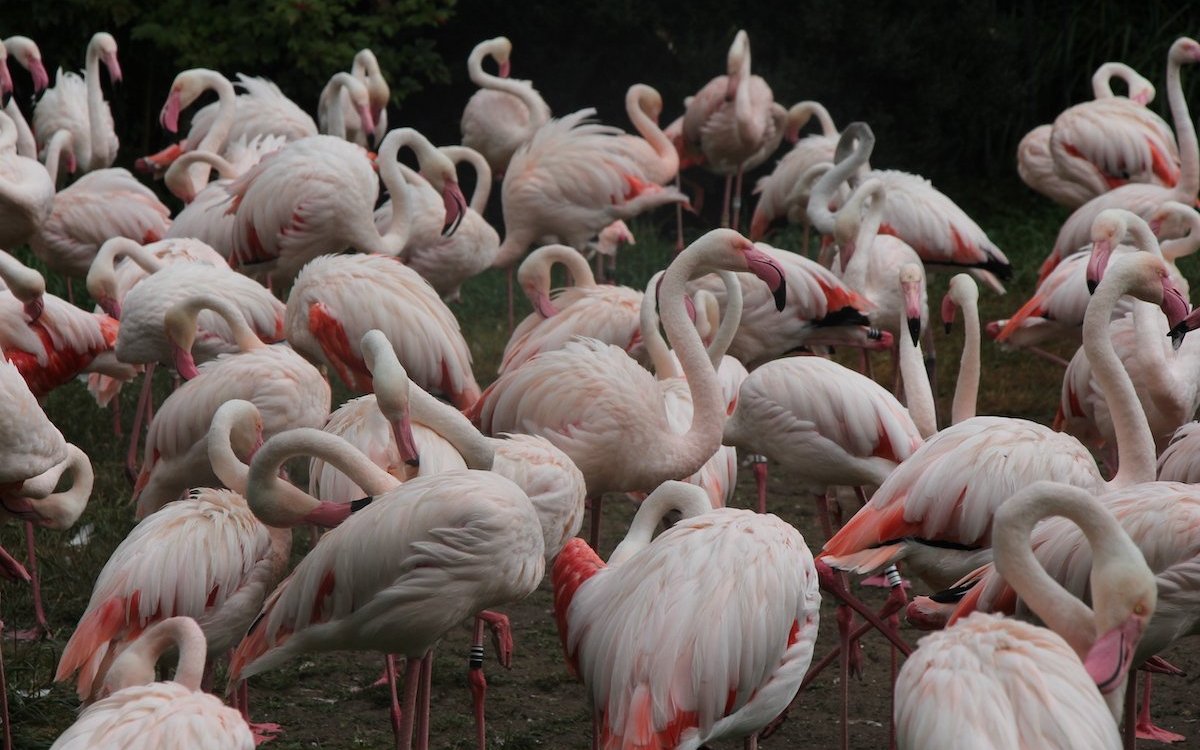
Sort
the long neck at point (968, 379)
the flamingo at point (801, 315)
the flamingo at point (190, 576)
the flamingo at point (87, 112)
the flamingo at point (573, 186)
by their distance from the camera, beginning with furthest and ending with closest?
1. the flamingo at point (87, 112)
2. the flamingo at point (573, 186)
3. the flamingo at point (801, 315)
4. the long neck at point (968, 379)
5. the flamingo at point (190, 576)

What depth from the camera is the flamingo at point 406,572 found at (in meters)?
3.49

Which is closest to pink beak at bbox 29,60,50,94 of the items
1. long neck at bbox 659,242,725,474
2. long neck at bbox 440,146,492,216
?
long neck at bbox 440,146,492,216

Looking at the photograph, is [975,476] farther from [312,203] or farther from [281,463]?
[312,203]

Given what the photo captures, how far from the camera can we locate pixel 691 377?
192 inches

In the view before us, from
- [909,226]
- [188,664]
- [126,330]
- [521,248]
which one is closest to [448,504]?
[188,664]

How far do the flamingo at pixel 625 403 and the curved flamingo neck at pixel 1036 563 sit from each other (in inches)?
64.8

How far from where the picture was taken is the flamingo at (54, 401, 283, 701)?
3.67 meters

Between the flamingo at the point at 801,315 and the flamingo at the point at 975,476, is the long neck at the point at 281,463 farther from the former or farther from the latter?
the flamingo at the point at 801,315

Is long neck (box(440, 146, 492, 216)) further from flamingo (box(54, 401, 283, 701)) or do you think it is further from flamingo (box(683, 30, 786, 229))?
flamingo (box(54, 401, 283, 701))

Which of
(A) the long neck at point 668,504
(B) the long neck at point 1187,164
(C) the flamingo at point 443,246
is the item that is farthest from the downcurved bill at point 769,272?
(B) the long neck at point 1187,164

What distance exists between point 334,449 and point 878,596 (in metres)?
2.39

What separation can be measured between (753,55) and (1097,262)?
22.9ft

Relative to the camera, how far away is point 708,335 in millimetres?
6035

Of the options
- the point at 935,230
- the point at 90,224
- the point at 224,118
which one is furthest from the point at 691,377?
the point at 224,118
